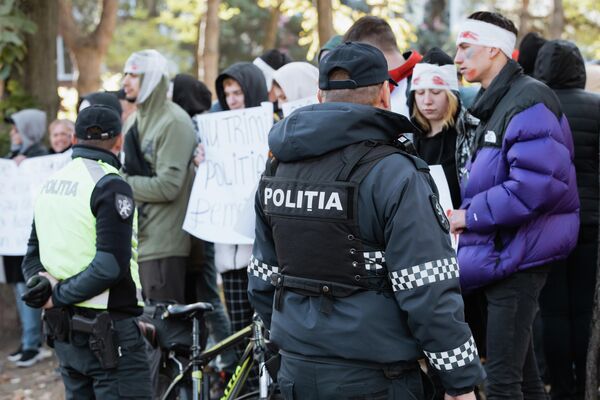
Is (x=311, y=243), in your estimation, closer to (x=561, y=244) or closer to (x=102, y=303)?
(x=102, y=303)

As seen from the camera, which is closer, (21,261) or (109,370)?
(109,370)

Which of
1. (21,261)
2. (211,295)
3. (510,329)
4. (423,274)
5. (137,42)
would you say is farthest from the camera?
(137,42)

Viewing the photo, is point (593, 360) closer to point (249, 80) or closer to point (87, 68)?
point (249, 80)

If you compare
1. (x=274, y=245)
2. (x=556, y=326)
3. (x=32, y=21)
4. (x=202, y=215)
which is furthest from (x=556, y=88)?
(x=32, y=21)

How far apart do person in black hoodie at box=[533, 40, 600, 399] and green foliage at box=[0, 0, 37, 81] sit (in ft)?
16.2

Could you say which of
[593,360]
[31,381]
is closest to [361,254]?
[593,360]

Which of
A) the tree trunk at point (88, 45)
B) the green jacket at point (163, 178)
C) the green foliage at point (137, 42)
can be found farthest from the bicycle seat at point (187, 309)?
the green foliage at point (137, 42)

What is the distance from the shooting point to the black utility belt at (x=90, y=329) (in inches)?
163

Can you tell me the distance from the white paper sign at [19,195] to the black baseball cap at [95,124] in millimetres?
3093

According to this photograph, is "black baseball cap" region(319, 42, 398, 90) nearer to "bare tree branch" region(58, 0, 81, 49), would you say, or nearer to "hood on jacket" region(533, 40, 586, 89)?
"hood on jacket" region(533, 40, 586, 89)

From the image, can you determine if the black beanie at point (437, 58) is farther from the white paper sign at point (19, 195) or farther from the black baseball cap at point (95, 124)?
the white paper sign at point (19, 195)

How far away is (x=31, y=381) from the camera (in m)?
7.18

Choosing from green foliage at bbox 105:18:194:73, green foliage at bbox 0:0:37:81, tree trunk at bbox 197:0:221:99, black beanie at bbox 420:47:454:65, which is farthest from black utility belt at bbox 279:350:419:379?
green foliage at bbox 105:18:194:73

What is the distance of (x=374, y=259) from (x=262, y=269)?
59 centimetres
